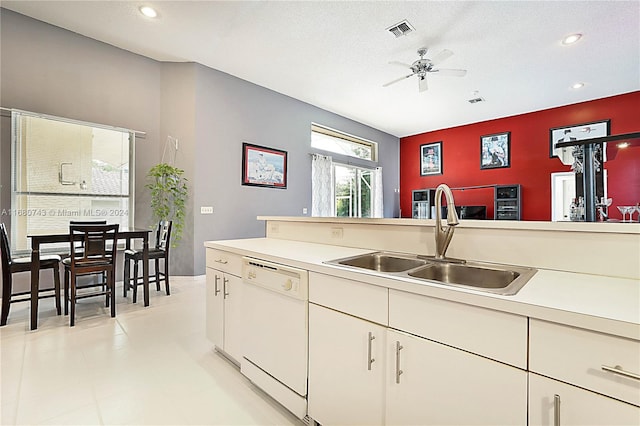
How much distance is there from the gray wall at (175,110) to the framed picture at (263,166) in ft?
0.34

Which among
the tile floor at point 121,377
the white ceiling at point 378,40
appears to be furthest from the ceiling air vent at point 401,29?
the tile floor at point 121,377

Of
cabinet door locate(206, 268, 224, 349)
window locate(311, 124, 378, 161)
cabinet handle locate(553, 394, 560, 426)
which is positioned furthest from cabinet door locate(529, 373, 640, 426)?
window locate(311, 124, 378, 161)

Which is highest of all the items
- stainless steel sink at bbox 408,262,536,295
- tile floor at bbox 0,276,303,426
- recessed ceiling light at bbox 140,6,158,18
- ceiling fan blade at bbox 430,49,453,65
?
recessed ceiling light at bbox 140,6,158,18

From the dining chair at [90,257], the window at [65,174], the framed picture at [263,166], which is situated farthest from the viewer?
the framed picture at [263,166]

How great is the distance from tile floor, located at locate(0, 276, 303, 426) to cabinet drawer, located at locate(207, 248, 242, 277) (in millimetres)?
647

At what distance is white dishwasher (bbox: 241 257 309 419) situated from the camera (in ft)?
4.64

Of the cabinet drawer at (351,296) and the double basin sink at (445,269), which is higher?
the double basin sink at (445,269)

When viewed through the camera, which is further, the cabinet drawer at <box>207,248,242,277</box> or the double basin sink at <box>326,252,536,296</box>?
the cabinet drawer at <box>207,248,242,277</box>

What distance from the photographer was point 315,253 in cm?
173

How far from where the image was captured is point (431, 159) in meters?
7.80

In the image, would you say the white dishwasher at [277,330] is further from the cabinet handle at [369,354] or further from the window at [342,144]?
the window at [342,144]

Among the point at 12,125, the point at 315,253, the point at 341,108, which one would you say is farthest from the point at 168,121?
the point at 315,253

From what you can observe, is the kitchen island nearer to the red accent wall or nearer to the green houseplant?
the green houseplant

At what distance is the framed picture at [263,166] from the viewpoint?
4.86 m
